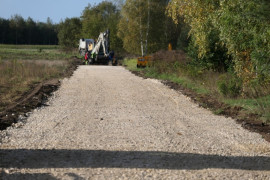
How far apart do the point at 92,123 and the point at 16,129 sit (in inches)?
77.0

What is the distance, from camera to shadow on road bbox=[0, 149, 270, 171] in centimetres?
696

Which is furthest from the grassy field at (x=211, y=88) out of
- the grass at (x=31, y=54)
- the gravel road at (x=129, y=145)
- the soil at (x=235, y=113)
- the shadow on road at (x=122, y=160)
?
the grass at (x=31, y=54)

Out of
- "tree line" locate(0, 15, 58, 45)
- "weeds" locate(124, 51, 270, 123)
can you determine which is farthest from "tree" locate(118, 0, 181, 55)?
"tree line" locate(0, 15, 58, 45)

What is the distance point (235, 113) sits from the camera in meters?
13.0

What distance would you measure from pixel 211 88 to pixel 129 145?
10.6m

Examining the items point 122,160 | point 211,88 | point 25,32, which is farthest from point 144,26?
point 25,32

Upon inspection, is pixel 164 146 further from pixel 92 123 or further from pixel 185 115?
pixel 185 115

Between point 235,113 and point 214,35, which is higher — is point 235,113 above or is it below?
below

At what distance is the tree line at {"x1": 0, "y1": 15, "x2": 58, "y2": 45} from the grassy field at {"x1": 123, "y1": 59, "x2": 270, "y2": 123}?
79.0m

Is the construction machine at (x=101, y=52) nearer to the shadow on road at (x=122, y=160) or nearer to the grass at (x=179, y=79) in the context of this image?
the grass at (x=179, y=79)

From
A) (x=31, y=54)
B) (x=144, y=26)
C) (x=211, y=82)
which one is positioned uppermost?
(x=144, y=26)

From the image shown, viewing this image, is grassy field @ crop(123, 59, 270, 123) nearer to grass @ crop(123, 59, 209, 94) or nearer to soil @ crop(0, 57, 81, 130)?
grass @ crop(123, 59, 209, 94)

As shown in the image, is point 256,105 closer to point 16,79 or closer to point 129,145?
point 129,145

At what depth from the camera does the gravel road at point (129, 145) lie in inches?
263
